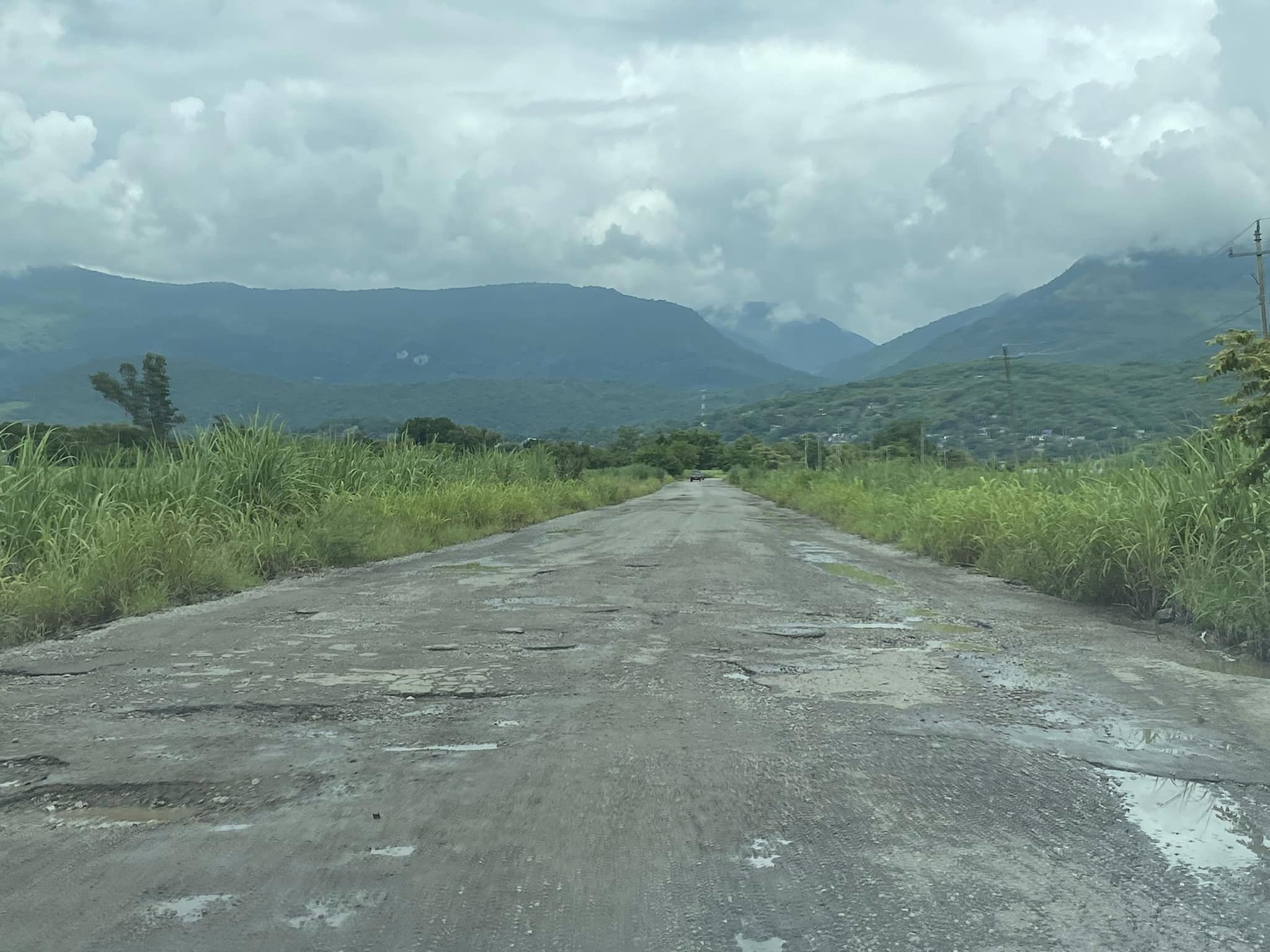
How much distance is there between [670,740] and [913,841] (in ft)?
4.54

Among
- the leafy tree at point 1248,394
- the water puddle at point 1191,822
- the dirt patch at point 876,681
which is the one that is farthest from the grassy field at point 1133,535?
the water puddle at point 1191,822

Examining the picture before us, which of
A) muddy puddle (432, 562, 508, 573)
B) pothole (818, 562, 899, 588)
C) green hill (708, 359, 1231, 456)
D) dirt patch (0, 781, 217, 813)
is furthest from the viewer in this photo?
green hill (708, 359, 1231, 456)

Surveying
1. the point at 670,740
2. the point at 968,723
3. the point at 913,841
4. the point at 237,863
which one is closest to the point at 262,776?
the point at 237,863

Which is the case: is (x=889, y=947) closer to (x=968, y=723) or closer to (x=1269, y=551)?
(x=968, y=723)

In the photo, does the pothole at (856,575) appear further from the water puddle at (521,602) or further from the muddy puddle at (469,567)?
the muddy puddle at (469,567)

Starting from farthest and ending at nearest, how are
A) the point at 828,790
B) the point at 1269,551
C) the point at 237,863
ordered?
the point at 1269,551 < the point at 828,790 < the point at 237,863

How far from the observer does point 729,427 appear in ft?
462

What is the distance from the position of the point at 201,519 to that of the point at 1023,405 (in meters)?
48.3

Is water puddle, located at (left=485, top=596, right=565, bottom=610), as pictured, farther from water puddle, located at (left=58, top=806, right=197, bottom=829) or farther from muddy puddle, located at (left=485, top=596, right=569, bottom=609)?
water puddle, located at (left=58, top=806, right=197, bottom=829)

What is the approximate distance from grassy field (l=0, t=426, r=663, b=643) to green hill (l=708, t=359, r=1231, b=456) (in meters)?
9.58

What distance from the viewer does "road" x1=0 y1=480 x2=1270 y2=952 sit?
2.68 metres

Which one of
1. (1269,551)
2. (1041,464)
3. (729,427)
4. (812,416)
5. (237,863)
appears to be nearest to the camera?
(237,863)

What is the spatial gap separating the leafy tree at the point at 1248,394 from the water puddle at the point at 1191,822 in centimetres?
470

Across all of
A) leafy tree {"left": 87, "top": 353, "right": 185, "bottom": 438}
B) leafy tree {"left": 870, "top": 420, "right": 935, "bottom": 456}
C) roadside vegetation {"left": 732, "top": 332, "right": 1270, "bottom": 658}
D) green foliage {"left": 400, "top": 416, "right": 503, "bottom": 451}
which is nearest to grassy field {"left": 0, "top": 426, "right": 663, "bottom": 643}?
roadside vegetation {"left": 732, "top": 332, "right": 1270, "bottom": 658}
